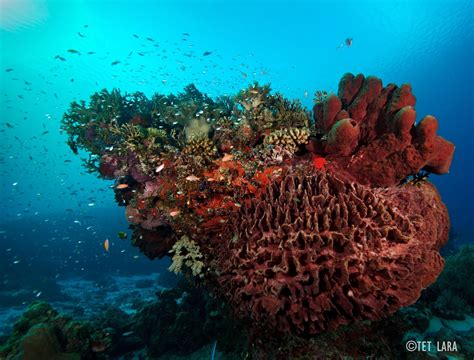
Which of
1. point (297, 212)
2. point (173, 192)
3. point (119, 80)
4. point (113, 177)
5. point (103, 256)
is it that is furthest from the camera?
point (119, 80)

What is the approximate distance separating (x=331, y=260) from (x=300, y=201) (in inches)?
44.7

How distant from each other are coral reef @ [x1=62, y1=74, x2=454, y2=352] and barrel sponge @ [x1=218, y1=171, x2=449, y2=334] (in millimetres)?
20

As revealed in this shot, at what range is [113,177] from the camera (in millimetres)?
9484

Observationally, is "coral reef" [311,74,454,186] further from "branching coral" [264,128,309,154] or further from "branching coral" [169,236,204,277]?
"branching coral" [169,236,204,277]

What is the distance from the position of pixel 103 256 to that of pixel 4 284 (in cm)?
1015

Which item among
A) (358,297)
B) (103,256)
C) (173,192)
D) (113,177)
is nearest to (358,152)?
(358,297)

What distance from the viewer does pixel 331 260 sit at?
434 cm

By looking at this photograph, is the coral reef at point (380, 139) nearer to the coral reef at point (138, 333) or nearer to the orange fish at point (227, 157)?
the orange fish at point (227, 157)

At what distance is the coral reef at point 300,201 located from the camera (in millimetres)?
4395

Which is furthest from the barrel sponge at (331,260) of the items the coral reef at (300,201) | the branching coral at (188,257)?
the branching coral at (188,257)

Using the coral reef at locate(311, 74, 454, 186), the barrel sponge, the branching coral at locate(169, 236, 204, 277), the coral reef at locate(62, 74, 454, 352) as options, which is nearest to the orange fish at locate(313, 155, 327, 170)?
the coral reef at locate(62, 74, 454, 352)

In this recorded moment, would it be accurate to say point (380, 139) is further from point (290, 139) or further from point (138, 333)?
point (138, 333)

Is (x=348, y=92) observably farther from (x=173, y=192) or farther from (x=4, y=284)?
(x=4, y=284)

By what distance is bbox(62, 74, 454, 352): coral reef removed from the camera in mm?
4395
